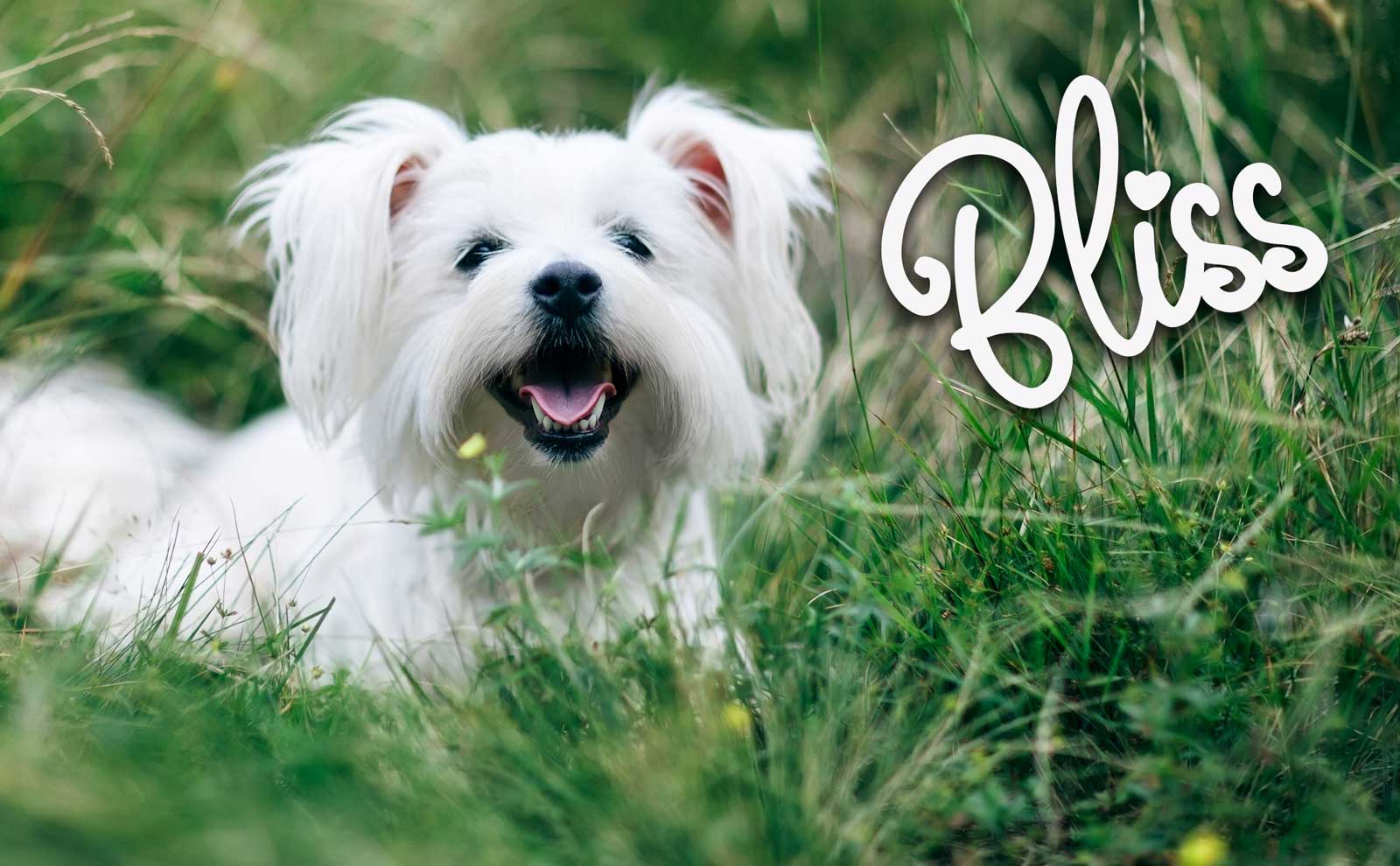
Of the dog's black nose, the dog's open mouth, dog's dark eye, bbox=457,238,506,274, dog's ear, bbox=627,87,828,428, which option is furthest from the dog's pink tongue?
dog's ear, bbox=627,87,828,428

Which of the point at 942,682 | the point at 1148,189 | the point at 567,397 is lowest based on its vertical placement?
the point at 942,682

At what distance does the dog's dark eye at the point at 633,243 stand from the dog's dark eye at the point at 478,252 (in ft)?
0.75

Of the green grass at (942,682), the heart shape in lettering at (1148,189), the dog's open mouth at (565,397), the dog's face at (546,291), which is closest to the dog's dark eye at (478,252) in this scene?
the dog's face at (546,291)

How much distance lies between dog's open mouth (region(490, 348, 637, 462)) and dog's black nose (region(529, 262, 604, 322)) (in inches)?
3.9

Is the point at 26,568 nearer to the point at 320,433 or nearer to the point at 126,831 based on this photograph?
the point at 320,433

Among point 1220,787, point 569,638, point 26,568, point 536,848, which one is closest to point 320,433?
point 26,568

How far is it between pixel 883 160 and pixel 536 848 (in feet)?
10.3

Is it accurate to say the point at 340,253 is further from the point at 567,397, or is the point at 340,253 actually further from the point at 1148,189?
the point at 1148,189

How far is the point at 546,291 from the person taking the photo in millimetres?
2322

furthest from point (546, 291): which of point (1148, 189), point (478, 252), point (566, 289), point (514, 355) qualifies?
point (1148, 189)

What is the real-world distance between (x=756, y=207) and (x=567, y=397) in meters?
0.58

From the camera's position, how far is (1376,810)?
6.25 feet

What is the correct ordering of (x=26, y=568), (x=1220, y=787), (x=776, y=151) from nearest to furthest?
(x=1220, y=787) → (x=776, y=151) → (x=26, y=568)

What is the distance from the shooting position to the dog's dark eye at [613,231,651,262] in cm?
260
